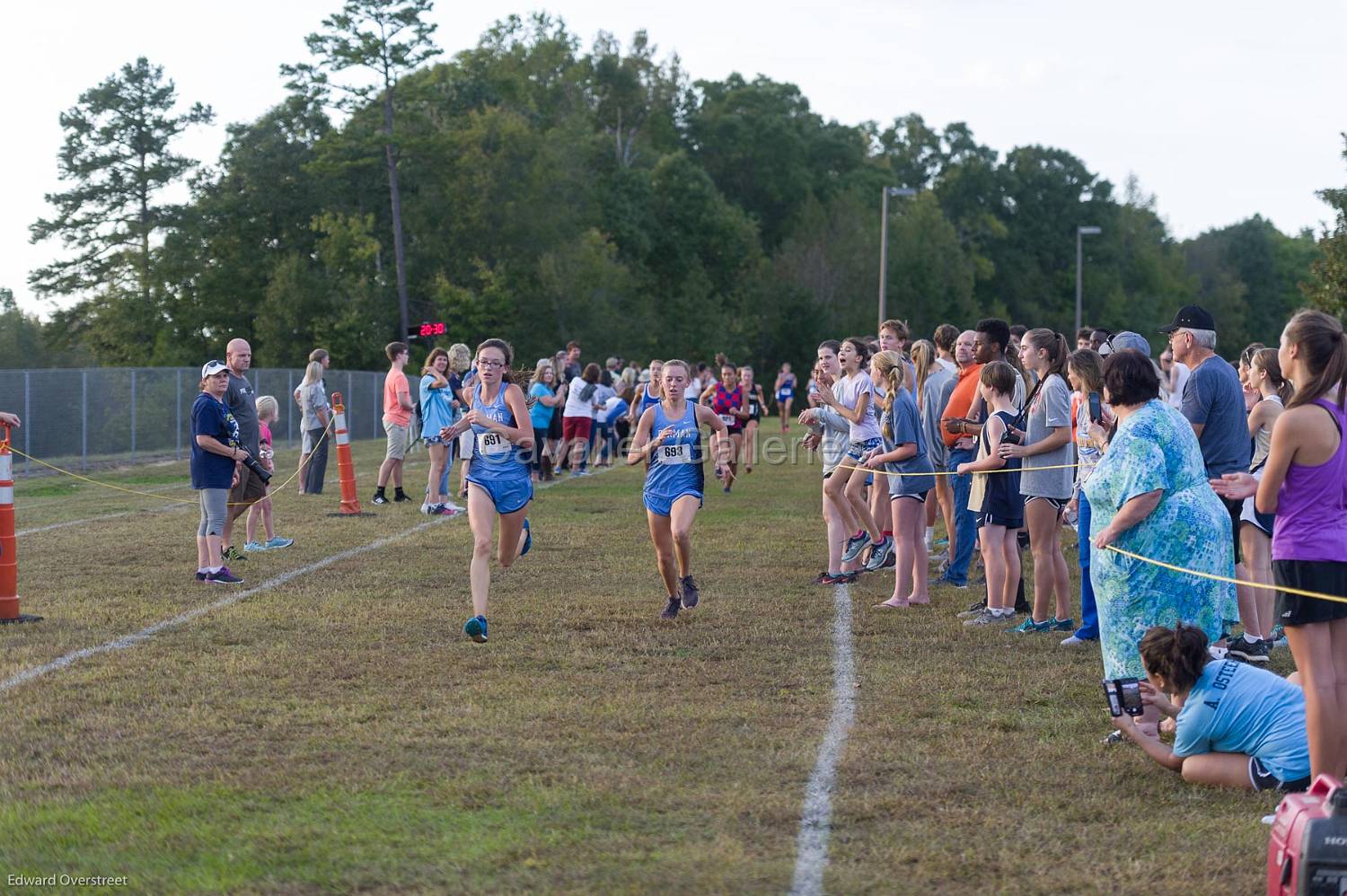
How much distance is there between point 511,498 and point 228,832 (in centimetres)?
482

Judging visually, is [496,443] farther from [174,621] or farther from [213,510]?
[213,510]

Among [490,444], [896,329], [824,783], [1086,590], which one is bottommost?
[824,783]

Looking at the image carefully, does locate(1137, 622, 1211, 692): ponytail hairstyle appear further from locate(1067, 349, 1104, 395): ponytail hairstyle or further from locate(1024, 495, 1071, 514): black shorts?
locate(1024, 495, 1071, 514): black shorts

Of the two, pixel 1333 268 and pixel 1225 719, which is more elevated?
pixel 1333 268

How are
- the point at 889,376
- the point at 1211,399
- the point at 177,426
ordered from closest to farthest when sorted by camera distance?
the point at 1211,399, the point at 889,376, the point at 177,426

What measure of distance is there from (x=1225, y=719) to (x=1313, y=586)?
75 centimetres

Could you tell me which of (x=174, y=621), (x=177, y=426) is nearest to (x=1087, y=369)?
(x=174, y=621)

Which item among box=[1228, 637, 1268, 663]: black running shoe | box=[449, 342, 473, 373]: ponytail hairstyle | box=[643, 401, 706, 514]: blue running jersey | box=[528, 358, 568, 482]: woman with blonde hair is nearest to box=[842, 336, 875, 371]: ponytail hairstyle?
box=[643, 401, 706, 514]: blue running jersey

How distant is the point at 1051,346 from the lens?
377 inches

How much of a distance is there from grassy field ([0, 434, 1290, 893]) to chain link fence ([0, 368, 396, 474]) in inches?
575

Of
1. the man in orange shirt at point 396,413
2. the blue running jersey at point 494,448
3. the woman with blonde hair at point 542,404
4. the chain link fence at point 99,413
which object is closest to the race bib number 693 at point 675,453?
the blue running jersey at point 494,448

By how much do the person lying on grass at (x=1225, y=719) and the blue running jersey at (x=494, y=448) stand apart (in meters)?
4.94

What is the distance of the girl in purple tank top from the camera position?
558 cm

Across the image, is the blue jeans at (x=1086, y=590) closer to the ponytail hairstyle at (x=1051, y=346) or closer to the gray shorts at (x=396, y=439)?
the ponytail hairstyle at (x=1051, y=346)
